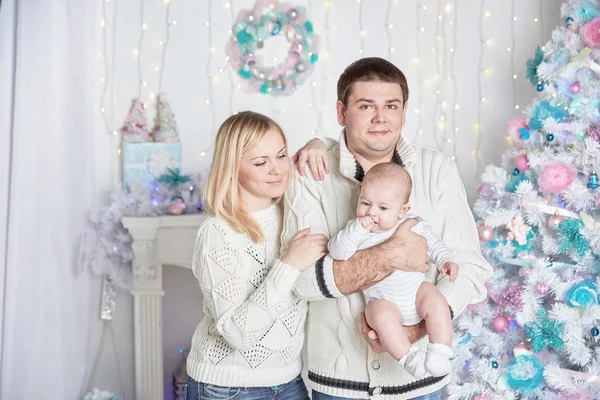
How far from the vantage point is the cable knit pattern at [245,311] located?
6.34 feet

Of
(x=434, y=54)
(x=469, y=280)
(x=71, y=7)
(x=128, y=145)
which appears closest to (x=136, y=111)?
(x=128, y=145)

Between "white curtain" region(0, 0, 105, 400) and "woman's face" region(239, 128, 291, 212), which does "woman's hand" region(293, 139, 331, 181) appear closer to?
"woman's face" region(239, 128, 291, 212)

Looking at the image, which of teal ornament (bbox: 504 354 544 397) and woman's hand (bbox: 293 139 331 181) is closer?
woman's hand (bbox: 293 139 331 181)

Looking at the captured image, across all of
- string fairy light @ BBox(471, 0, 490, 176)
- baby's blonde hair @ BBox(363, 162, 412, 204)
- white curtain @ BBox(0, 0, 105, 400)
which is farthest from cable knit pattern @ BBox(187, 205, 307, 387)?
string fairy light @ BBox(471, 0, 490, 176)

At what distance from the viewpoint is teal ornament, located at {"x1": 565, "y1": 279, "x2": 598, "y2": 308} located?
258 cm

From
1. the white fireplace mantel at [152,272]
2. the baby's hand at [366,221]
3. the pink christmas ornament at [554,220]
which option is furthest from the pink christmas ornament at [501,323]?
the white fireplace mantel at [152,272]

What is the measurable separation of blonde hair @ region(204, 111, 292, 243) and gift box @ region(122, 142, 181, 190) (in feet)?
5.04

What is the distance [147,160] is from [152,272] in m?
0.56

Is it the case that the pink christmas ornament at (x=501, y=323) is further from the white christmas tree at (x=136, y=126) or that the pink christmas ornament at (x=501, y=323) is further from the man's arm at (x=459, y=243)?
the white christmas tree at (x=136, y=126)

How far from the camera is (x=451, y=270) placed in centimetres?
191

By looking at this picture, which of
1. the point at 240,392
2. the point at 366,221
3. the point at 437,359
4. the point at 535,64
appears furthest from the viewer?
the point at 535,64

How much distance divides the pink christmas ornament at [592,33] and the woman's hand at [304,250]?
1364 millimetres

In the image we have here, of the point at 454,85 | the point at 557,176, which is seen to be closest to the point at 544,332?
the point at 557,176

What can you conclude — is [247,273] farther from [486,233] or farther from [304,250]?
[486,233]
